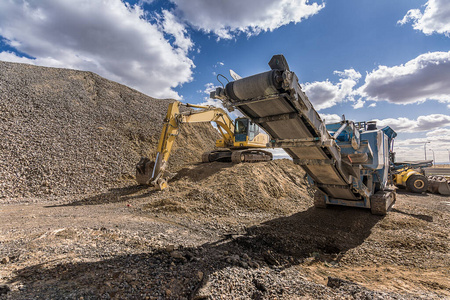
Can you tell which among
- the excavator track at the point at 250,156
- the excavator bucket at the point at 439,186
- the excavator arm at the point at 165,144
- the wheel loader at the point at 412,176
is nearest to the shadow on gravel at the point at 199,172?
the excavator track at the point at 250,156

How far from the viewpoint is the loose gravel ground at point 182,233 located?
2.94 m

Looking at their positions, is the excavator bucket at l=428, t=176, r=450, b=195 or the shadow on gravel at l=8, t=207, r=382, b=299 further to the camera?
the excavator bucket at l=428, t=176, r=450, b=195

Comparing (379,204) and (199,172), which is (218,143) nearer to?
(199,172)

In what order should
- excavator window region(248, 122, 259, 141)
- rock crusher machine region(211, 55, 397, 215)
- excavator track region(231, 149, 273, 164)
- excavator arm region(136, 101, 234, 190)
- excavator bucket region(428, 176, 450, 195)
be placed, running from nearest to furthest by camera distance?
rock crusher machine region(211, 55, 397, 215), excavator arm region(136, 101, 234, 190), excavator track region(231, 149, 273, 164), excavator window region(248, 122, 259, 141), excavator bucket region(428, 176, 450, 195)

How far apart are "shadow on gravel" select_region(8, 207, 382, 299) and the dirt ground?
2 cm

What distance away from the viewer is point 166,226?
5.84 metres

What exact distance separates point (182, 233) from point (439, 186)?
1735 cm

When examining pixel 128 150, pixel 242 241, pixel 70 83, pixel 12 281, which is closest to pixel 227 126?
pixel 128 150

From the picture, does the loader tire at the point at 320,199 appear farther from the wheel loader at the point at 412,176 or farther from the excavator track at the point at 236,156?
the wheel loader at the point at 412,176

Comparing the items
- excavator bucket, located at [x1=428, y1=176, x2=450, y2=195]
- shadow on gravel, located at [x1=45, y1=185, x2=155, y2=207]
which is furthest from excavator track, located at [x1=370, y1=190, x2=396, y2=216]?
excavator bucket, located at [x1=428, y1=176, x2=450, y2=195]

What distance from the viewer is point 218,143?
14.4m

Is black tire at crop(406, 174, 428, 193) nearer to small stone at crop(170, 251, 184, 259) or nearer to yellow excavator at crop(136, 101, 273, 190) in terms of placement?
yellow excavator at crop(136, 101, 273, 190)

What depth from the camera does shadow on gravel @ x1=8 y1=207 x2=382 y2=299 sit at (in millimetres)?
2580

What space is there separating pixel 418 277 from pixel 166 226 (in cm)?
516
